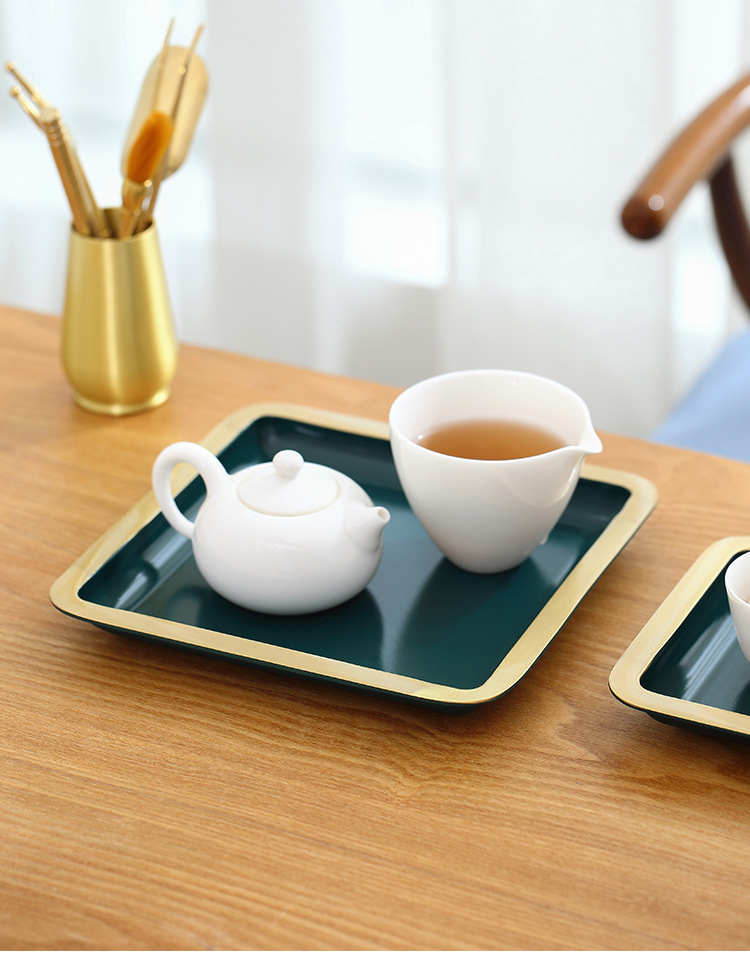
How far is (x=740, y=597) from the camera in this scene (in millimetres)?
637

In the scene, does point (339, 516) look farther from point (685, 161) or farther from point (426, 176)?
point (426, 176)

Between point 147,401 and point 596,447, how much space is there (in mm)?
433

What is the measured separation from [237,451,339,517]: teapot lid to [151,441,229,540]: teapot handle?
0.06 feet


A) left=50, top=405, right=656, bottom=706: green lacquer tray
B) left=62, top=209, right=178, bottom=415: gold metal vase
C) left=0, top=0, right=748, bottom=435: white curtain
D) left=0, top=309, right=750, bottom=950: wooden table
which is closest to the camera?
left=0, top=309, right=750, bottom=950: wooden table

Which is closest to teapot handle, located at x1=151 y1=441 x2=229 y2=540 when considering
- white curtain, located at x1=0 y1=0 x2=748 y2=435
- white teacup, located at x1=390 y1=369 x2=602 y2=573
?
white teacup, located at x1=390 y1=369 x2=602 y2=573

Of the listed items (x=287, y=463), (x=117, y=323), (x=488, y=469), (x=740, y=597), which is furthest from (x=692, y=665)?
(x=117, y=323)

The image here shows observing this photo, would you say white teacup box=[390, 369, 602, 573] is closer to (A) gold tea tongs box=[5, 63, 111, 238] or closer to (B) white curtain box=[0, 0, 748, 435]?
(A) gold tea tongs box=[5, 63, 111, 238]

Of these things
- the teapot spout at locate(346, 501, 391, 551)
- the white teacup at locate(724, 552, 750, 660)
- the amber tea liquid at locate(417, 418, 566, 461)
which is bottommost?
the teapot spout at locate(346, 501, 391, 551)

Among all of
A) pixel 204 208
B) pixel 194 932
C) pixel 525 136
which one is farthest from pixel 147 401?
pixel 204 208

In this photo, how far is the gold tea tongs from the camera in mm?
849

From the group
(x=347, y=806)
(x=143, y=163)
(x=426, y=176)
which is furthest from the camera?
(x=426, y=176)

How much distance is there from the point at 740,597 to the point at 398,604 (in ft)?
0.66

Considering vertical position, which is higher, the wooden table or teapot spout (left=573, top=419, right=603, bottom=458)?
teapot spout (left=573, top=419, right=603, bottom=458)

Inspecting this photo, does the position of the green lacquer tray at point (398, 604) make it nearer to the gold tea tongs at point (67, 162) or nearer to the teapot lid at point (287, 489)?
the teapot lid at point (287, 489)
